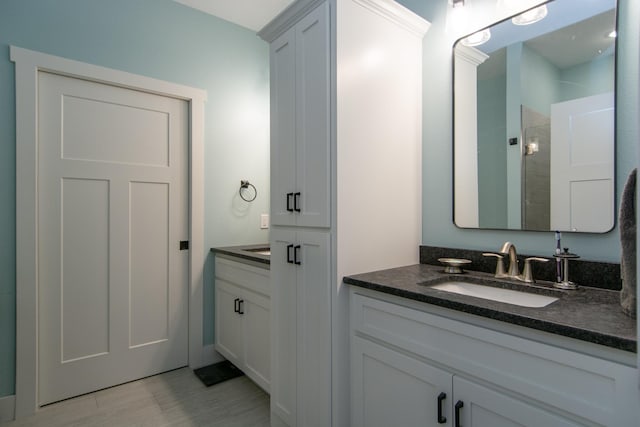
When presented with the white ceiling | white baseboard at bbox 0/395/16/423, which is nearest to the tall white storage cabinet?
the white ceiling

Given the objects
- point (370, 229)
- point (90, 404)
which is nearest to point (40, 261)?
point (90, 404)

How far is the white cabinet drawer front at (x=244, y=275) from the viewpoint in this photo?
1900 mm

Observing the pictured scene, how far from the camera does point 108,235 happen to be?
2.19 meters

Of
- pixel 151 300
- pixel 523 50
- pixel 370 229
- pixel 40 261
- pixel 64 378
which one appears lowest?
pixel 64 378

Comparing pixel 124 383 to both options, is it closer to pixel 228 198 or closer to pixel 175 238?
pixel 175 238

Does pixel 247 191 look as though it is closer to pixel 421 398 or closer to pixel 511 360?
pixel 421 398

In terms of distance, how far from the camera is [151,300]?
2334 mm

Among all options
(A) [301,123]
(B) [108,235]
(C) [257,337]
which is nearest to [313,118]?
(A) [301,123]

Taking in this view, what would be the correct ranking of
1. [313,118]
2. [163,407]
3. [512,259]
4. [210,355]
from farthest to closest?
[210,355] < [163,407] < [313,118] < [512,259]

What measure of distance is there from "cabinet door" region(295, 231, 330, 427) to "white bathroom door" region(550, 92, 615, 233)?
93cm

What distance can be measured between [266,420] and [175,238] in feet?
4.52

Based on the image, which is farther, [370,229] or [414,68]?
[414,68]

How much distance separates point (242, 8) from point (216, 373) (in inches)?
105

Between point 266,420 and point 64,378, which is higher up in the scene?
point 64,378
